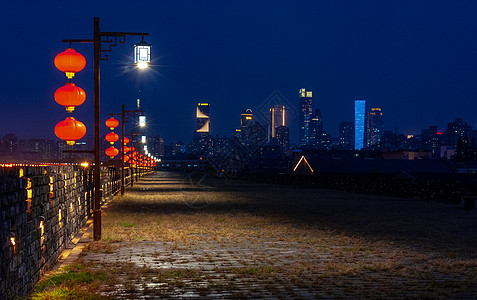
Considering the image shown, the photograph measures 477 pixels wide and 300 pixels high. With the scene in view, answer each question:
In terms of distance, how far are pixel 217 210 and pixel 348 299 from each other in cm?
1786

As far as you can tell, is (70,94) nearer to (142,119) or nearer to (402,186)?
(402,186)

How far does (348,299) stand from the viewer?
8.12 meters

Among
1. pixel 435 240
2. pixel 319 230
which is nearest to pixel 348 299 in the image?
pixel 435 240

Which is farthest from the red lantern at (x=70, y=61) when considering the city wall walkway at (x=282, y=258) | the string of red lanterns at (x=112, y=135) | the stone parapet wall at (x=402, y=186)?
the string of red lanterns at (x=112, y=135)

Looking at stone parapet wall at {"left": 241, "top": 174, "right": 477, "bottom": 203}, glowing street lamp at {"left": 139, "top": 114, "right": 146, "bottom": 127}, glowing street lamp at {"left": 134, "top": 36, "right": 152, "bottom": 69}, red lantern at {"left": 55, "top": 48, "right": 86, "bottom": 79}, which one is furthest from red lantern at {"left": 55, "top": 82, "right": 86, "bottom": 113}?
glowing street lamp at {"left": 139, "top": 114, "right": 146, "bottom": 127}

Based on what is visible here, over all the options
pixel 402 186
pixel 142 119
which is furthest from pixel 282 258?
pixel 142 119

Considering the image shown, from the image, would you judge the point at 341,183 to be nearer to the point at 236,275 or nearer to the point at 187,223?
the point at 187,223

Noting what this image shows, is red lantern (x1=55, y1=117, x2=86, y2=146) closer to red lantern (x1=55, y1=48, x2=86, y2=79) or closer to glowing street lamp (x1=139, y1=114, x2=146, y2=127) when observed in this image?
red lantern (x1=55, y1=48, x2=86, y2=79)

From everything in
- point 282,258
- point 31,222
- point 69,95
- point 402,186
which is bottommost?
point 402,186

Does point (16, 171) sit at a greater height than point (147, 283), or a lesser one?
greater

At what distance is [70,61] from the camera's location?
15641 mm

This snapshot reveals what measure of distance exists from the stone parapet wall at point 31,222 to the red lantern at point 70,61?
324cm

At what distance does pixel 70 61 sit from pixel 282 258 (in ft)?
25.7

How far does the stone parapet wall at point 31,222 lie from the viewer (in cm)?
685
